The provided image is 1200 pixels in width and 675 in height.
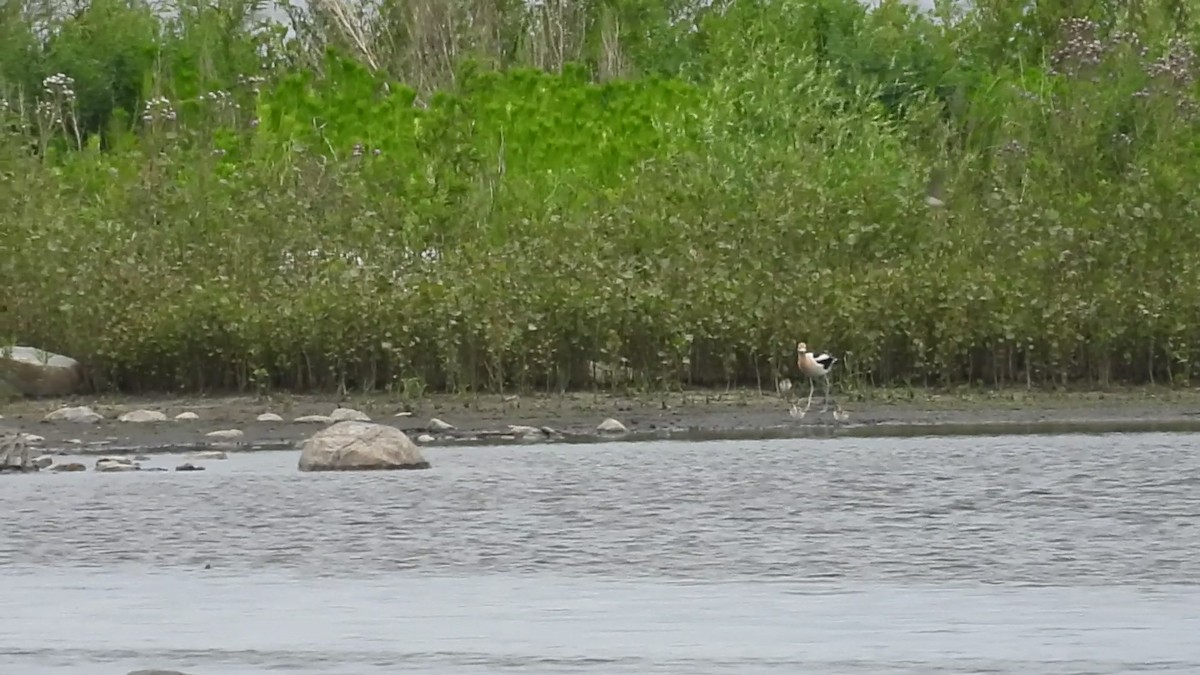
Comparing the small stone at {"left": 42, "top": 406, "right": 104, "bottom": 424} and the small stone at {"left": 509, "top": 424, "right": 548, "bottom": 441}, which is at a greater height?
the small stone at {"left": 42, "top": 406, "right": 104, "bottom": 424}

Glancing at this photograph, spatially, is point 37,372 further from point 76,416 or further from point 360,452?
point 360,452

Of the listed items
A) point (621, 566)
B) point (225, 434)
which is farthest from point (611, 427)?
point (621, 566)

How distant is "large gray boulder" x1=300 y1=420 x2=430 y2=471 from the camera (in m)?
16.4

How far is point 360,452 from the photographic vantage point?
16391 mm

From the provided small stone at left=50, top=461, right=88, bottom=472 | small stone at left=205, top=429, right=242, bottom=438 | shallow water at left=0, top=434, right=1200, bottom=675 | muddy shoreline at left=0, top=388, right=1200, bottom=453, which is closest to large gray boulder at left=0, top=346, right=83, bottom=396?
muddy shoreline at left=0, top=388, right=1200, bottom=453

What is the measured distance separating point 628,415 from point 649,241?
11.9 feet

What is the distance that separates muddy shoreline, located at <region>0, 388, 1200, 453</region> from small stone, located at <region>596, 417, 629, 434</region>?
0.32 ft

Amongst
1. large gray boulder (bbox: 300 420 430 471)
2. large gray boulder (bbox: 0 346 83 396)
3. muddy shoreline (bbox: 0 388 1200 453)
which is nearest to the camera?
large gray boulder (bbox: 300 420 430 471)

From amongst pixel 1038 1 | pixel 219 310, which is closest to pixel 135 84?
pixel 1038 1

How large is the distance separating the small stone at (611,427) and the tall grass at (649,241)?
232 cm

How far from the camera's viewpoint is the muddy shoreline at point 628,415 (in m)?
19.8

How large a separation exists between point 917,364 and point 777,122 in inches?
317

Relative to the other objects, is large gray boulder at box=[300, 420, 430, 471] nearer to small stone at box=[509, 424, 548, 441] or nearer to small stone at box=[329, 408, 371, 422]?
small stone at box=[509, 424, 548, 441]

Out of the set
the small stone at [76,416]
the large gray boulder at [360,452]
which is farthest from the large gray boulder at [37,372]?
the large gray boulder at [360,452]
